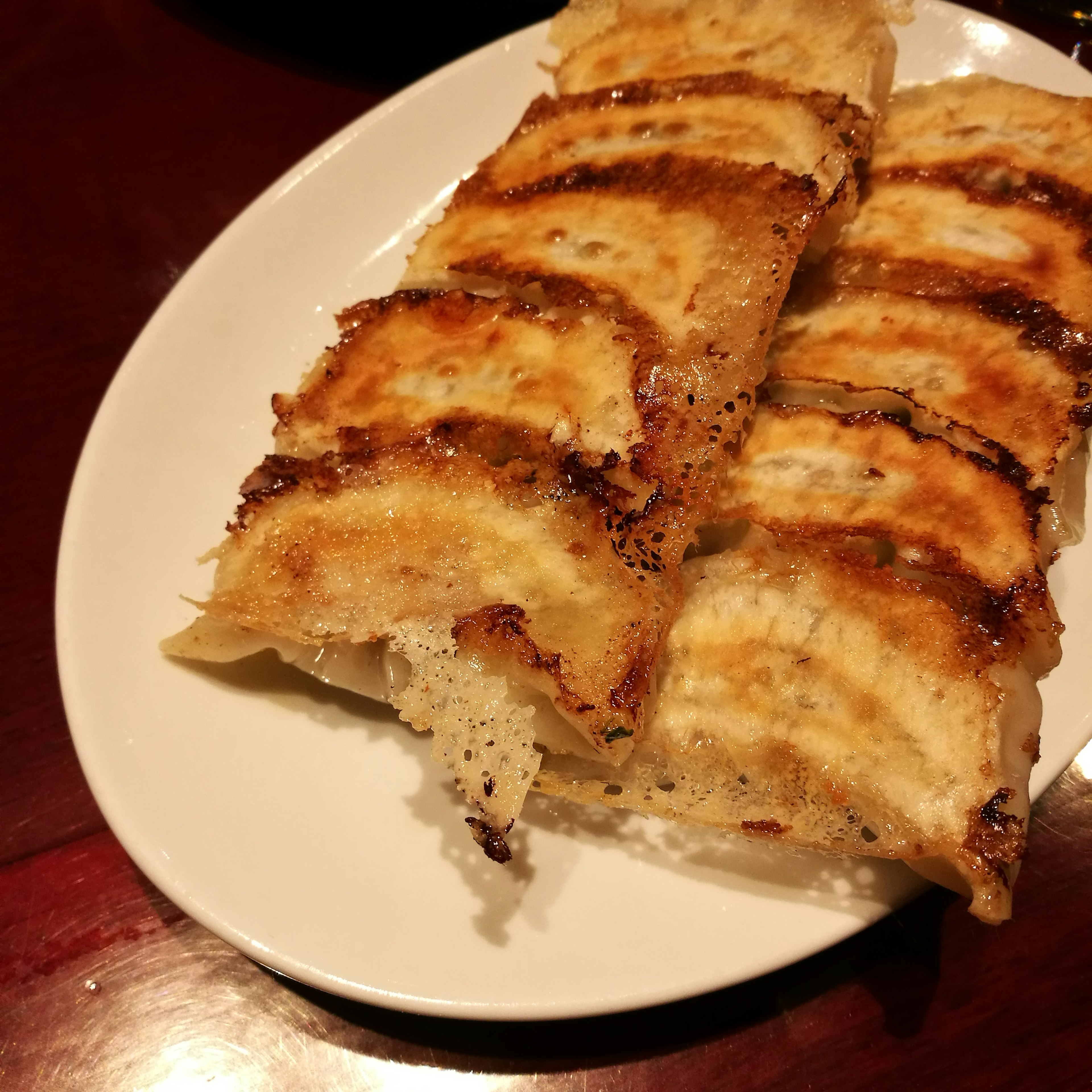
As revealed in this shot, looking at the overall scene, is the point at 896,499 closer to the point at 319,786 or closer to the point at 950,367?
the point at 950,367

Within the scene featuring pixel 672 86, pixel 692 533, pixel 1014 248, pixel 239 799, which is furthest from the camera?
pixel 672 86

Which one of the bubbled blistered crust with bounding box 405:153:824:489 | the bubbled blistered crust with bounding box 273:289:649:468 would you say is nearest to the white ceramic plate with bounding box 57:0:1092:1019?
the bubbled blistered crust with bounding box 273:289:649:468

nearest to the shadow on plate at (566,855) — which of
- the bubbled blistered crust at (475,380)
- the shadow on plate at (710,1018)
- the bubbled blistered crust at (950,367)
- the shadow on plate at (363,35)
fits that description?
the shadow on plate at (710,1018)

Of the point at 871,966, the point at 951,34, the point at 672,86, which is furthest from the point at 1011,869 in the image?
the point at 951,34

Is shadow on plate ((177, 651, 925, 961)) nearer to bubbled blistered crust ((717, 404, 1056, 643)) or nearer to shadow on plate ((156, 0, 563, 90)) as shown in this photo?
bubbled blistered crust ((717, 404, 1056, 643))

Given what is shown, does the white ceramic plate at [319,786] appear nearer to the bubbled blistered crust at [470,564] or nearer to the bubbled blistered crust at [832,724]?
the bubbled blistered crust at [832,724]

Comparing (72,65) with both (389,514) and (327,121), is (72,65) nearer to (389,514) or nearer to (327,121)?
(327,121)
